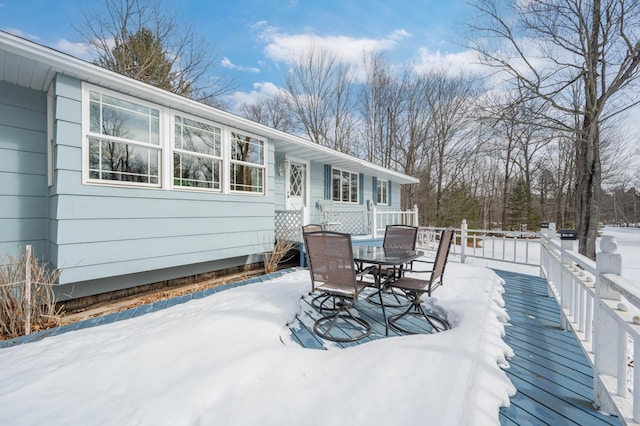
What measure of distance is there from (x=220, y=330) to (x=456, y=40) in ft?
36.9

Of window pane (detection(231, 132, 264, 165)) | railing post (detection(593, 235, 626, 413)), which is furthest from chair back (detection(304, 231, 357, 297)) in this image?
window pane (detection(231, 132, 264, 165))

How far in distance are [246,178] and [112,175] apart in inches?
93.4

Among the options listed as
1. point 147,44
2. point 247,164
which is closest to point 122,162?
point 247,164

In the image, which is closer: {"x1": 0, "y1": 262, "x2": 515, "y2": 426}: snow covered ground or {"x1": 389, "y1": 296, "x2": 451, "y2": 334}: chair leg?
{"x1": 0, "y1": 262, "x2": 515, "y2": 426}: snow covered ground

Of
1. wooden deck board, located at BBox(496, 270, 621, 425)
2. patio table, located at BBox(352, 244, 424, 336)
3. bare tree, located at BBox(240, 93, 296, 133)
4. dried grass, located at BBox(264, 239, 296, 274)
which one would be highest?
bare tree, located at BBox(240, 93, 296, 133)

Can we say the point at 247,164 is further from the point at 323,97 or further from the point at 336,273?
the point at 323,97

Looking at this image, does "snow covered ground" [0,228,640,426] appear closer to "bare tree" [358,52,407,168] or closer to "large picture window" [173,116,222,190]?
"large picture window" [173,116,222,190]

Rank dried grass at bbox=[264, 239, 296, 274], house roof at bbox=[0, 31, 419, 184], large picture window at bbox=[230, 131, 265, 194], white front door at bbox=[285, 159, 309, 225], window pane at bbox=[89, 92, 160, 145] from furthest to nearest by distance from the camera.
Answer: white front door at bbox=[285, 159, 309, 225], dried grass at bbox=[264, 239, 296, 274], large picture window at bbox=[230, 131, 265, 194], window pane at bbox=[89, 92, 160, 145], house roof at bbox=[0, 31, 419, 184]

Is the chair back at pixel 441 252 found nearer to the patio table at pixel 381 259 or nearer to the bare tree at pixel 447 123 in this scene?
the patio table at pixel 381 259

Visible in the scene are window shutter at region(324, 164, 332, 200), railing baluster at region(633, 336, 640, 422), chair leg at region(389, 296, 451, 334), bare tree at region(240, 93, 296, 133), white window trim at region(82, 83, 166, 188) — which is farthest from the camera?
bare tree at region(240, 93, 296, 133)

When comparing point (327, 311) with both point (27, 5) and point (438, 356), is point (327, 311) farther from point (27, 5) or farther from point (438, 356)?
point (27, 5)

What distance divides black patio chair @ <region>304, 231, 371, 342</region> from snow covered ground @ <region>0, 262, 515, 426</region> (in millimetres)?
376

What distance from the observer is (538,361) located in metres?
2.43

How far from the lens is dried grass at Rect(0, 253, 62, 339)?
3080mm
